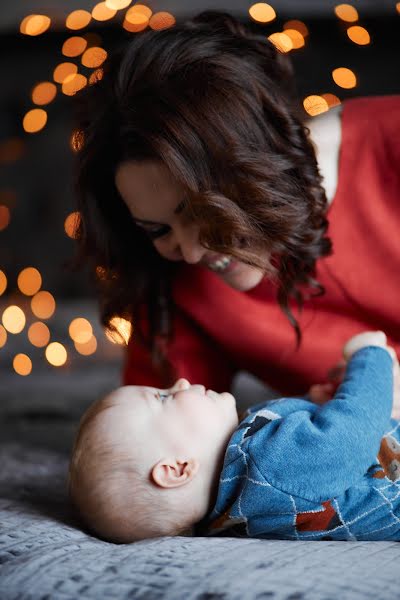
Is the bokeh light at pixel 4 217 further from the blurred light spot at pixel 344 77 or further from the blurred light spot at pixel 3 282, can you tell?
Result: the blurred light spot at pixel 344 77

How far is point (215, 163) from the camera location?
953 millimetres

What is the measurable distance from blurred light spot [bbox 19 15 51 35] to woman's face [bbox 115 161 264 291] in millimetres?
1712

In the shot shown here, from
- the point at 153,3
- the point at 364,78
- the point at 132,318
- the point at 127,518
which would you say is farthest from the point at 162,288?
the point at 153,3

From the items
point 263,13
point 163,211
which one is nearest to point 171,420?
point 163,211

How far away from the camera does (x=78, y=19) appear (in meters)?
2.48

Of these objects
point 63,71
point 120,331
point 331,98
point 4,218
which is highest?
point 63,71

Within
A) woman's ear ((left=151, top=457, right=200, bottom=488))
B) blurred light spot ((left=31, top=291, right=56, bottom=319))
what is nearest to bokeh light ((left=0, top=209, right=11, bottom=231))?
blurred light spot ((left=31, top=291, right=56, bottom=319))

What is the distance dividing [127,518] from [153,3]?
→ 2.25 metres

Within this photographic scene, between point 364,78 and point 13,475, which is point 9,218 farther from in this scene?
point 13,475

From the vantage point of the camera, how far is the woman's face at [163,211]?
0.99m

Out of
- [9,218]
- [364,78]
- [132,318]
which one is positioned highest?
[364,78]

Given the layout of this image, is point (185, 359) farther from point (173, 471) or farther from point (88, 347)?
point (88, 347)

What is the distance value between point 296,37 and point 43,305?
4.26 ft

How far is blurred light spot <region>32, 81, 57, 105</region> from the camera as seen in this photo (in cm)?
258
